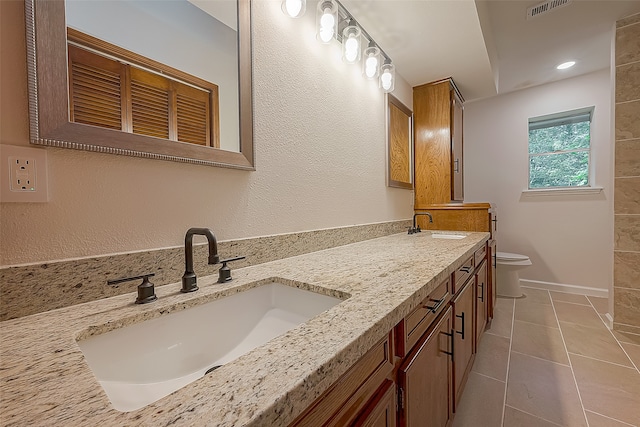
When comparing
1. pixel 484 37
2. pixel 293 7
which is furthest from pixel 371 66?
pixel 484 37

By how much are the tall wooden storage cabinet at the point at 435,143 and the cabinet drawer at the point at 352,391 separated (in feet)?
6.24

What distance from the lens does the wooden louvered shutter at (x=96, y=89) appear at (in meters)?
0.60

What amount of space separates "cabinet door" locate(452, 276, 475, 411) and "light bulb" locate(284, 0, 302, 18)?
4.36ft

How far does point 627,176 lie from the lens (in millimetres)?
1897

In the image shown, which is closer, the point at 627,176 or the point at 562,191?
the point at 627,176

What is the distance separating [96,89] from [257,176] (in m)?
0.50

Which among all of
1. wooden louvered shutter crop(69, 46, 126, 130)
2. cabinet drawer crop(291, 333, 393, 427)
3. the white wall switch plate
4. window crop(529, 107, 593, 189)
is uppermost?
window crop(529, 107, 593, 189)

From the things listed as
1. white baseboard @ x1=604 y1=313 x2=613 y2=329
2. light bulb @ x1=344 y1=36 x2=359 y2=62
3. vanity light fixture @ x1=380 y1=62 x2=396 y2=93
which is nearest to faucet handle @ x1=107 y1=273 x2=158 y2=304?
light bulb @ x1=344 y1=36 x2=359 y2=62

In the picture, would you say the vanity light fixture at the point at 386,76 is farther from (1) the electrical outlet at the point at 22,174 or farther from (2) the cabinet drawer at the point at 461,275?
(1) the electrical outlet at the point at 22,174

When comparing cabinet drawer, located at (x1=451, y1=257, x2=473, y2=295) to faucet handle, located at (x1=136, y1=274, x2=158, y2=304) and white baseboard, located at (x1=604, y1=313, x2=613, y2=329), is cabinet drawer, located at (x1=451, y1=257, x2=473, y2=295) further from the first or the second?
white baseboard, located at (x1=604, y1=313, x2=613, y2=329)

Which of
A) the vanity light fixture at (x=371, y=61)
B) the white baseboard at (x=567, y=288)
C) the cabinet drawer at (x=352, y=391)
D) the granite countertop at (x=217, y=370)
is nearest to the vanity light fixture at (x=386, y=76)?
the vanity light fixture at (x=371, y=61)

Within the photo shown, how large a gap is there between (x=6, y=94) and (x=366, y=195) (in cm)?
145

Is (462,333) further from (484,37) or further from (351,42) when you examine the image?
(484,37)

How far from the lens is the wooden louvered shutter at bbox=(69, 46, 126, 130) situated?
60cm
